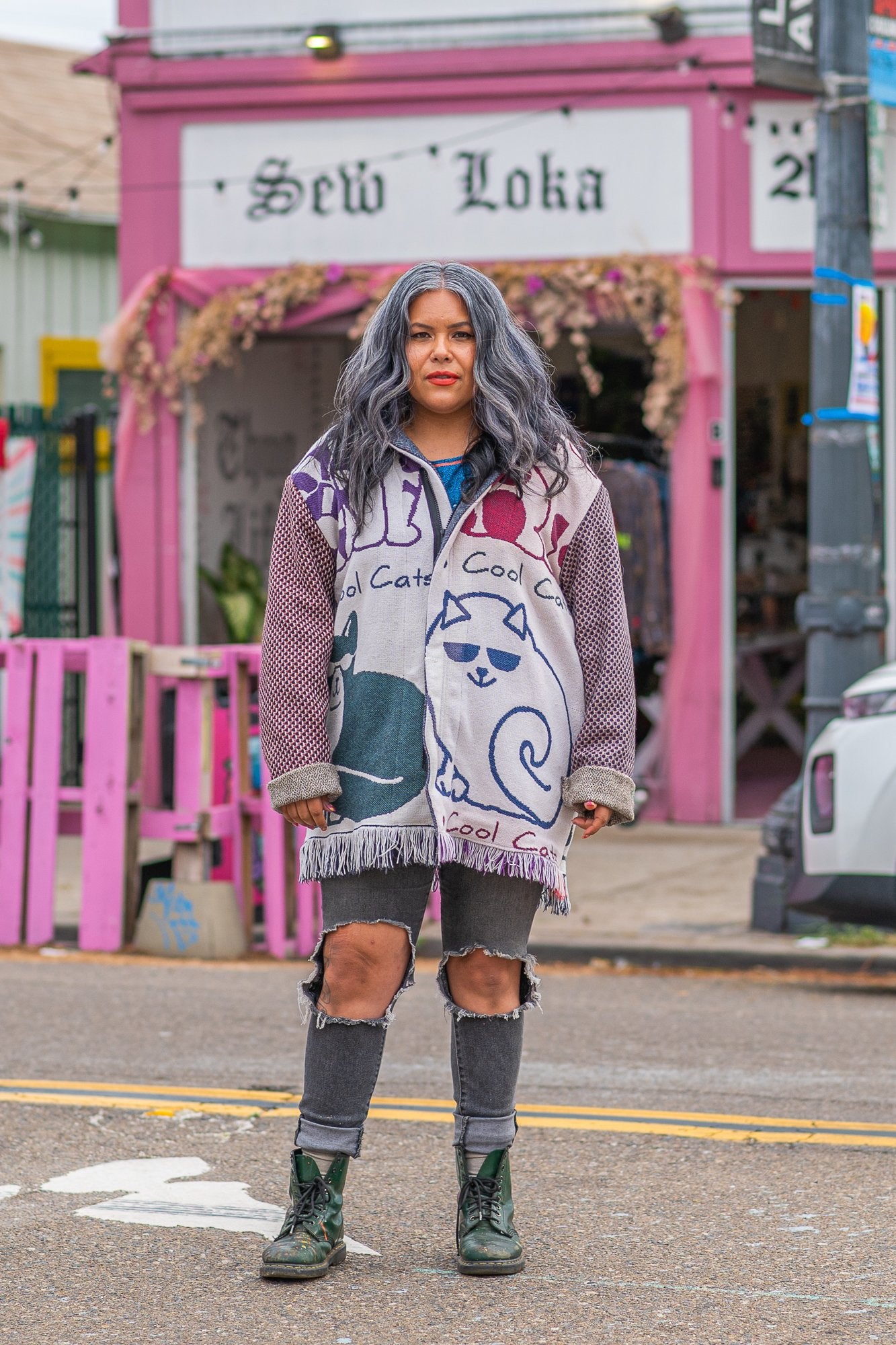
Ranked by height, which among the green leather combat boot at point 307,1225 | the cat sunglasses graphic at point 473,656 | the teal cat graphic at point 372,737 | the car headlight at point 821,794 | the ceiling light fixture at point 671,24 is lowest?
the green leather combat boot at point 307,1225

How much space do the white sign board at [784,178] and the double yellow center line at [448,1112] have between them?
280 inches

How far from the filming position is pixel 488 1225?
12.8 ft

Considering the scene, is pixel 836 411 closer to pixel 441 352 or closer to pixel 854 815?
pixel 854 815

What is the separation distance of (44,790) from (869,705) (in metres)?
3.30

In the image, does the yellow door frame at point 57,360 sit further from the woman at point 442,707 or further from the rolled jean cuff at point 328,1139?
the rolled jean cuff at point 328,1139

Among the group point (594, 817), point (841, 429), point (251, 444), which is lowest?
point (594, 817)

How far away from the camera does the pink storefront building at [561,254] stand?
11445 mm

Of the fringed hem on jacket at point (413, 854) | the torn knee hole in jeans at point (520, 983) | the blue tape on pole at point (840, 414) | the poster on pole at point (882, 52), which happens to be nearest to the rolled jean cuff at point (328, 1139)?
the torn knee hole in jeans at point (520, 983)

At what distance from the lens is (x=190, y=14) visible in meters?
12.0

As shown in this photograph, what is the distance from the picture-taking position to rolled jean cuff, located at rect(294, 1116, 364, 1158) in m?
3.83

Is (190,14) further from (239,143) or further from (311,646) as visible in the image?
(311,646)

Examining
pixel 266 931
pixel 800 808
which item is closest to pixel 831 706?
pixel 800 808

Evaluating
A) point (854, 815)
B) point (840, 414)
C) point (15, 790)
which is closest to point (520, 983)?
point (854, 815)

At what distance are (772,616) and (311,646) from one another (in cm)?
903
